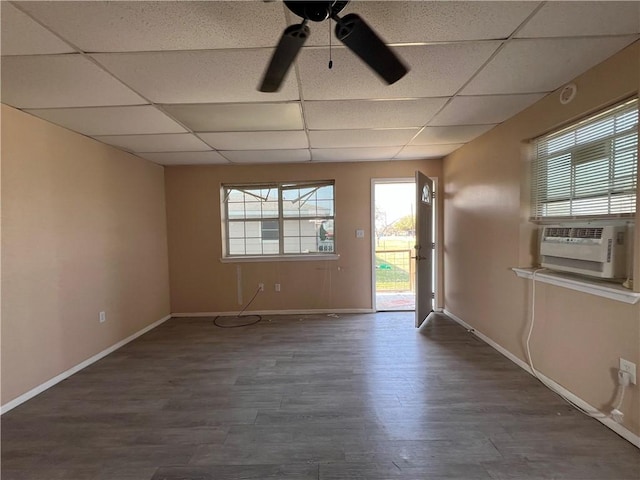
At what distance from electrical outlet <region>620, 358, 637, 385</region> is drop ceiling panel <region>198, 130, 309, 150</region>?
2.90 m

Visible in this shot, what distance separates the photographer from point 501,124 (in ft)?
8.93

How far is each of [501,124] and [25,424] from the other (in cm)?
452

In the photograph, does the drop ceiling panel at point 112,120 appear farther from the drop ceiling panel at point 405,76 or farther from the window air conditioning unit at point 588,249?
the window air conditioning unit at point 588,249

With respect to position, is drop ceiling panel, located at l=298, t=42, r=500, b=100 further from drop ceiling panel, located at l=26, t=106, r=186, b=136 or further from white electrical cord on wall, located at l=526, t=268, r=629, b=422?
white electrical cord on wall, located at l=526, t=268, r=629, b=422

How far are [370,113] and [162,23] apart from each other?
1.58 metres

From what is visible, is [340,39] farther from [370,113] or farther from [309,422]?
[309,422]

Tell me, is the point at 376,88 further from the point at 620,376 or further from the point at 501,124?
the point at 620,376

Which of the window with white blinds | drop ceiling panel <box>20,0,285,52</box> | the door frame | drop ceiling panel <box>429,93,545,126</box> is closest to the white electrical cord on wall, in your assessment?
the window with white blinds

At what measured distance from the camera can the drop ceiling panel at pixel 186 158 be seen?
11.4 feet

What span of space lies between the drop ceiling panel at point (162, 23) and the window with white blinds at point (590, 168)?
2.10 meters

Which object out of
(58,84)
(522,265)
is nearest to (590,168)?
(522,265)

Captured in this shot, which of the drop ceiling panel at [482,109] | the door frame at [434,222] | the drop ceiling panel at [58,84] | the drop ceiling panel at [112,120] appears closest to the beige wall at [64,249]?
the drop ceiling panel at [112,120]

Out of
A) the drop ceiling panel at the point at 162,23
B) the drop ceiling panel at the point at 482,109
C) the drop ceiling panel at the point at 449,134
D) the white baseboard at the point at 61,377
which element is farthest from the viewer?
the drop ceiling panel at the point at 449,134

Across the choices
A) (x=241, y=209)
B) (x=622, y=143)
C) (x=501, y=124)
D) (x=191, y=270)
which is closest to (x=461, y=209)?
(x=501, y=124)
